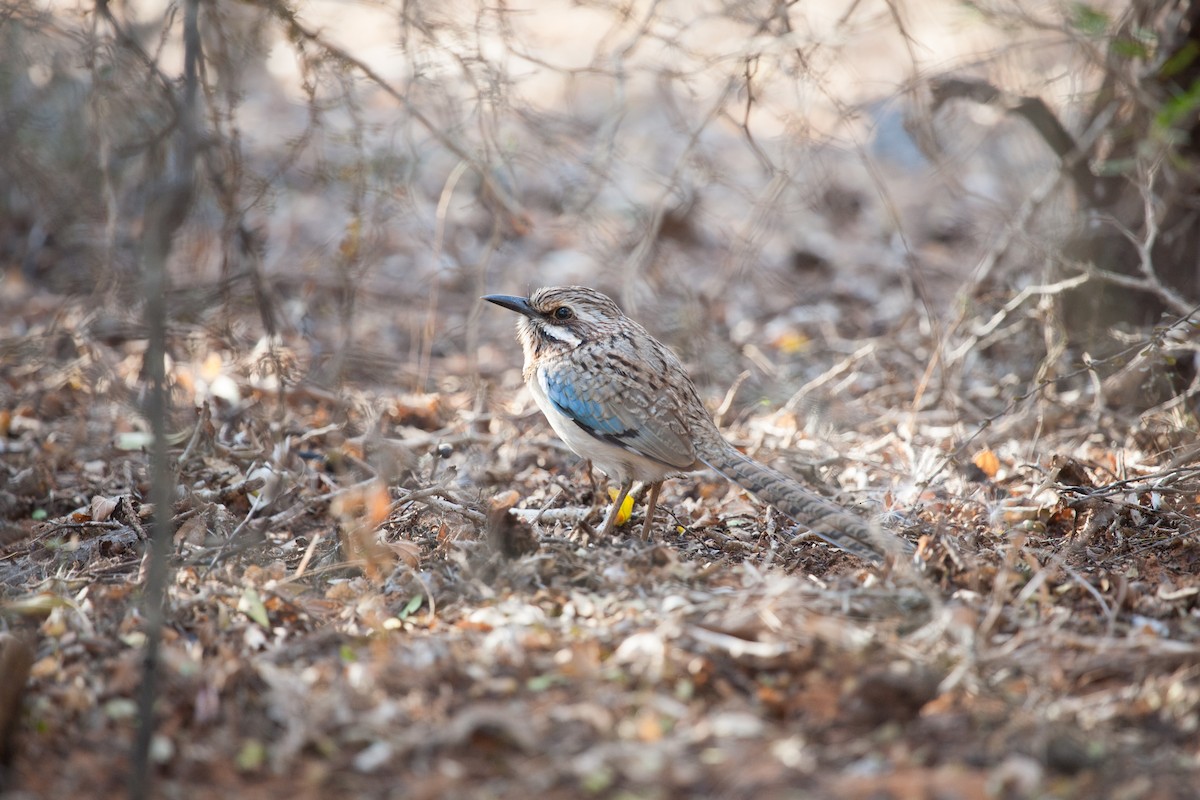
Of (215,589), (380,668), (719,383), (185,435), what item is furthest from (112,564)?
(719,383)

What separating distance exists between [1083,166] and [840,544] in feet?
14.2

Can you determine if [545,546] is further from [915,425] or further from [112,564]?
[915,425]

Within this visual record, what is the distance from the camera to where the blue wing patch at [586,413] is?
5926 mm

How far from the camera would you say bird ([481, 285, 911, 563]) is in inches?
231

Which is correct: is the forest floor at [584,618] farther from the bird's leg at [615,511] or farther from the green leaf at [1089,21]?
the green leaf at [1089,21]

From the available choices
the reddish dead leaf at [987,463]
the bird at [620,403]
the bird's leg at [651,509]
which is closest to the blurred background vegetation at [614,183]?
the reddish dead leaf at [987,463]

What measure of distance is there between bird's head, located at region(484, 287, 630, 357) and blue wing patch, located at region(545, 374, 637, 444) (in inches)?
15.3

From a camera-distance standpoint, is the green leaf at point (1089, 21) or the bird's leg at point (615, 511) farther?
the green leaf at point (1089, 21)

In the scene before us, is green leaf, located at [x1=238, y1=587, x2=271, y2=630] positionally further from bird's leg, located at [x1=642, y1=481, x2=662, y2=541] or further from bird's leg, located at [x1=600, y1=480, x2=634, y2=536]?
bird's leg, located at [x1=642, y1=481, x2=662, y2=541]

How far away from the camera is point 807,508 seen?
5.17m

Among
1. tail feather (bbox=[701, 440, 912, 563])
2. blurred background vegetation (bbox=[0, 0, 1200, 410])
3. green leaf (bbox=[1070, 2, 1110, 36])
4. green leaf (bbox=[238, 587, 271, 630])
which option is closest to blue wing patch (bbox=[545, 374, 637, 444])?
tail feather (bbox=[701, 440, 912, 563])

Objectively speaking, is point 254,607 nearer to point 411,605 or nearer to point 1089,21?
point 411,605

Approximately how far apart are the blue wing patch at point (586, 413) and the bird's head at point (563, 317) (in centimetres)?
39

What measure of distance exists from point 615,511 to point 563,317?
135 cm
